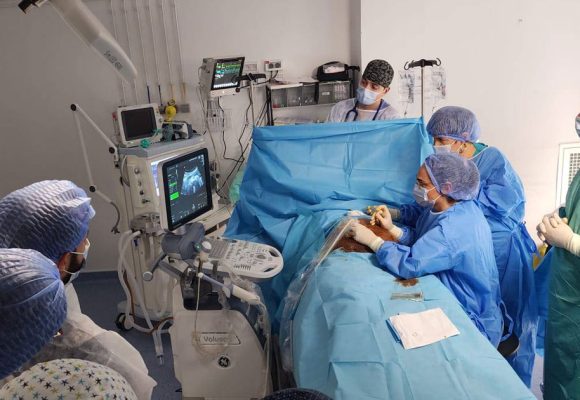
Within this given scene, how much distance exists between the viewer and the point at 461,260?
1.72 metres

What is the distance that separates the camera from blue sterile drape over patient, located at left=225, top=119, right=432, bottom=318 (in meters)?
2.26

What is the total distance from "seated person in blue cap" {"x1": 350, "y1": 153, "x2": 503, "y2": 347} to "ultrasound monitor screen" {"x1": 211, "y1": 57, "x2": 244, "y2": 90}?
1.78 metres

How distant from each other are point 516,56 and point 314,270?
251 cm

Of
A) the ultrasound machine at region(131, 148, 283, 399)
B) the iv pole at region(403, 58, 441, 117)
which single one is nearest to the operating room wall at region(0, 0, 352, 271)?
the iv pole at region(403, 58, 441, 117)

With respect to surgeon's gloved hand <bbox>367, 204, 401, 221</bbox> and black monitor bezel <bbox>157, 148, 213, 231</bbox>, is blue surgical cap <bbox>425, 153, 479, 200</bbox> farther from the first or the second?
black monitor bezel <bbox>157, 148, 213, 231</bbox>

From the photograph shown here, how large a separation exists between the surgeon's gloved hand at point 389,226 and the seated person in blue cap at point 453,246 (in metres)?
0.12

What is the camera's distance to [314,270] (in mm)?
1855

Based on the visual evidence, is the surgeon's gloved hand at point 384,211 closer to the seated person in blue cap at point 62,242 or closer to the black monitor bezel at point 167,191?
the black monitor bezel at point 167,191

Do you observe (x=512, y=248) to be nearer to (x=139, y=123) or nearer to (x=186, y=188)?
(x=186, y=188)

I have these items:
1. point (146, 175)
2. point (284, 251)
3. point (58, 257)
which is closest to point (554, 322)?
point (284, 251)

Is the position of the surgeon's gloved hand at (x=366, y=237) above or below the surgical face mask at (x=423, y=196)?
below

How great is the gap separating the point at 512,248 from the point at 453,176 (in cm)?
69

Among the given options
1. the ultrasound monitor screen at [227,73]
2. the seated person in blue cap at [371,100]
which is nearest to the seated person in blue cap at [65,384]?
the seated person in blue cap at [371,100]

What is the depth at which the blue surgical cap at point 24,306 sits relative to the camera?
0.77 meters
